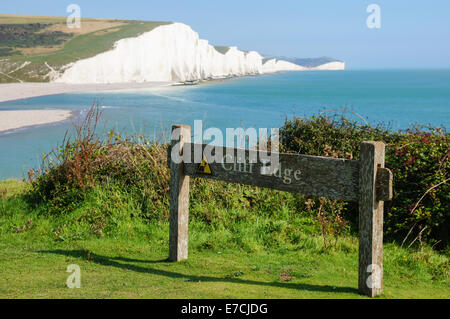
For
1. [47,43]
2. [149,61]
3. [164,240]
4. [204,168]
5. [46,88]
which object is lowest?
[164,240]

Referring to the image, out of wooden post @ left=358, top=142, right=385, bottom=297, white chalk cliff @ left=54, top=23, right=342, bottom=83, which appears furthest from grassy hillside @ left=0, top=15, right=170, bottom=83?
wooden post @ left=358, top=142, right=385, bottom=297

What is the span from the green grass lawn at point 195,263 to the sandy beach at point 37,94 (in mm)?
28629

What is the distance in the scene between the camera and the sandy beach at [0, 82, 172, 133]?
36000mm

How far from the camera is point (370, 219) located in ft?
13.8

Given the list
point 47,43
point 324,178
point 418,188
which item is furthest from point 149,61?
point 324,178

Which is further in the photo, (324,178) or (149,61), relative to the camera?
(149,61)

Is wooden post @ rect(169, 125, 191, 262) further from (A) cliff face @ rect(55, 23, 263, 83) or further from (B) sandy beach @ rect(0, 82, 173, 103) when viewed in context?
(A) cliff face @ rect(55, 23, 263, 83)

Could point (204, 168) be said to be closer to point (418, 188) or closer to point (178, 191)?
point (178, 191)

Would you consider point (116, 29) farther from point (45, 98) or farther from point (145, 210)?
point (145, 210)

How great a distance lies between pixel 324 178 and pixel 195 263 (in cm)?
205

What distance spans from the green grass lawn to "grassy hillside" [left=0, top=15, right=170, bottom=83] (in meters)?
69.3

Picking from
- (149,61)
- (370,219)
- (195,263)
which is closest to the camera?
(370,219)

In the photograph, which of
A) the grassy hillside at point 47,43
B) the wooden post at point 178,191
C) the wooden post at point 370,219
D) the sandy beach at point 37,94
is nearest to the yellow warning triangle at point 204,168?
the wooden post at point 178,191

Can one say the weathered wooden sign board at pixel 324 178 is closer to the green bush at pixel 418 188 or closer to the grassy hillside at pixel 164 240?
the grassy hillside at pixel 164 240
